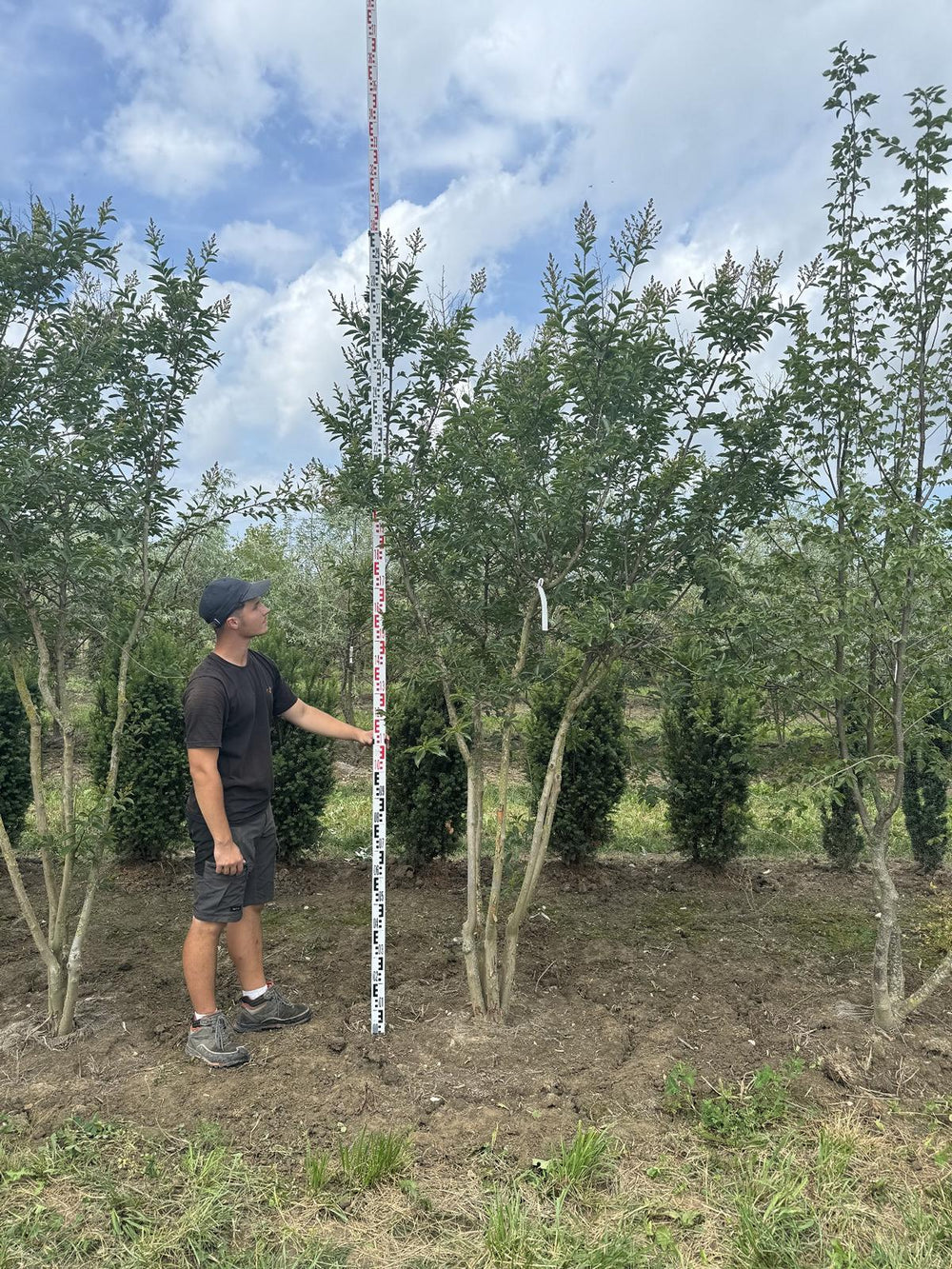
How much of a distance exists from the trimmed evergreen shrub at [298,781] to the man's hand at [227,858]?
2.76 meters

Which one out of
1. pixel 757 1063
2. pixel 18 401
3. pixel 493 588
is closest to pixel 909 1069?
pixel 757 1063

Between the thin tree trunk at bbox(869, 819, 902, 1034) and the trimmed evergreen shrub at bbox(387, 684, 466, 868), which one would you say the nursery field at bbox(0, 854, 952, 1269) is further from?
the trimmed evergreen shrub at bbox(387, 684, 466, 868)

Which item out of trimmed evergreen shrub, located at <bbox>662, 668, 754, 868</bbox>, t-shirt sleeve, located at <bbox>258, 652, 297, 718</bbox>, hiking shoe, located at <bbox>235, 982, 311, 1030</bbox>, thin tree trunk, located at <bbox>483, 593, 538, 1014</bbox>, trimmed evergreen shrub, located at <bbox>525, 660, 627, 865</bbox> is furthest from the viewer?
trimmed evergreen shrub, located at <bbox>525, 660, 627, 865</bbox>

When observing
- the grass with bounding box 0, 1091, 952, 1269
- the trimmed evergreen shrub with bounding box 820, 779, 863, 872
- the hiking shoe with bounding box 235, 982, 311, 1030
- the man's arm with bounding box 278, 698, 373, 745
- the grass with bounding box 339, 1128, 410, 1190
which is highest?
the man's arm with bounding box 278, 698, 373, 745

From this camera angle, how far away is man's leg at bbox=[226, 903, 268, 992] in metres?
4.06

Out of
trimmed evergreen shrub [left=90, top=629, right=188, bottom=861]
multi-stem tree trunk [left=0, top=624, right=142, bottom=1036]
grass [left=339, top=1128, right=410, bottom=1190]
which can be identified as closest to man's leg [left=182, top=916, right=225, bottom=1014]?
multi-stem tree trunk [left=0, top=624, right=142, bottom=1036]

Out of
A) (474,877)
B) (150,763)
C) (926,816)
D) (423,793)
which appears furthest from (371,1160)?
(926,816)

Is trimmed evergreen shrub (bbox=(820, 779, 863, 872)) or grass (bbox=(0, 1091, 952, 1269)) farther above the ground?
trimmed evergreen shrub (bbox=(820, 779, 863, 872))

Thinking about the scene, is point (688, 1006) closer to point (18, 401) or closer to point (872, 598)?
point (872, 598)

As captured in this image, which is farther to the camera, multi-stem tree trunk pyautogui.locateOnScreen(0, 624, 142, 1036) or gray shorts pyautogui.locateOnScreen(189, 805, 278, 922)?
multi-stem tree trunk pyautogui.locateOnScreen(0, 624, 142, 1036)

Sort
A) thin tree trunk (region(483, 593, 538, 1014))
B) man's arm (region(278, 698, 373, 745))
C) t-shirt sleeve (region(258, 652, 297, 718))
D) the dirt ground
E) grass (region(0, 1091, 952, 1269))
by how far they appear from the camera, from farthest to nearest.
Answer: man's arm (region(278, 698, 373, 745)), t-shirt sleeve (region(258, 652, 297, 718)), thin tree trunk (region(483, 593, 538, 1014)), the dirt ground, grass (region(0, 1091, 952, 1269))

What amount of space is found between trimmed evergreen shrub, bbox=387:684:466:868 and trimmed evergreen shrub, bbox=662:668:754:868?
1.69m

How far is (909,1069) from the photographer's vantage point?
3678 mm

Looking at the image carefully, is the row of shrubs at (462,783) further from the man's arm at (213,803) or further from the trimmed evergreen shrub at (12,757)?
the man's arm at (213,803)
